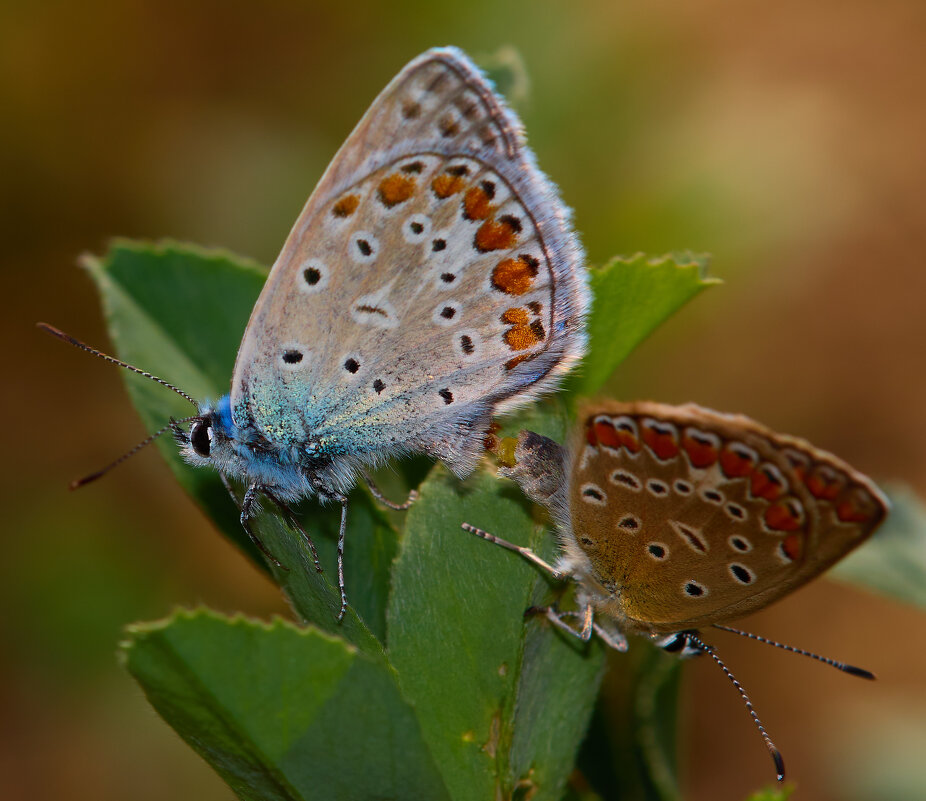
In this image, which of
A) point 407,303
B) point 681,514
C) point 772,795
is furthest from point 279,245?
point 772,795

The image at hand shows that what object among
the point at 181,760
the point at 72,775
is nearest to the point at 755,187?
the point at 181,760

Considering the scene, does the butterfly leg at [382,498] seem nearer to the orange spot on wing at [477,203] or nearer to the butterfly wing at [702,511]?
the butterfly wing at [702,511]

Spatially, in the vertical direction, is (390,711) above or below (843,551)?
above

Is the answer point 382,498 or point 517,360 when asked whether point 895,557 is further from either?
point 382,498

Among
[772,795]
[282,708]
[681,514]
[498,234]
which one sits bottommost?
[772,795]

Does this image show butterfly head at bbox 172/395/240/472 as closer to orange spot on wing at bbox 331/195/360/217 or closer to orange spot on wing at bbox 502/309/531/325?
orange spot on wing at bbox 331/195/360/217

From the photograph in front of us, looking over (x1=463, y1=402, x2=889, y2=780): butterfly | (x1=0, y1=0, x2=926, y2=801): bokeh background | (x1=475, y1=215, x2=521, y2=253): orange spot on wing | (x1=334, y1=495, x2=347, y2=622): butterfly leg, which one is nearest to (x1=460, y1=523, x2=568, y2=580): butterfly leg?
(x1=463, y1=402, x2=889, y2=780): butterfly

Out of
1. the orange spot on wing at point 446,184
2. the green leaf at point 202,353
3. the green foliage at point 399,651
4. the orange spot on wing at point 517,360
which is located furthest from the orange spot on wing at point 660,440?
the orange spot on wing at point 446,184

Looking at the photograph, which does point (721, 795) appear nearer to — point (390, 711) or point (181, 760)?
point (181, 760)
